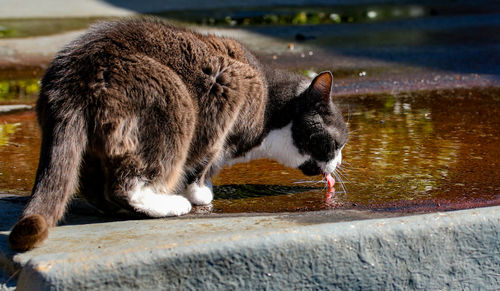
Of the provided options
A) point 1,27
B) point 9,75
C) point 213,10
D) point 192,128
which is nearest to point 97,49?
point 192,128

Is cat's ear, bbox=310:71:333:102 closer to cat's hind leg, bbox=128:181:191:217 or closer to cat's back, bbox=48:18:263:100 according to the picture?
cat's back, bbox=48:18:263:100

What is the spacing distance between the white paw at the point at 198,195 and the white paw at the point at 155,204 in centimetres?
19

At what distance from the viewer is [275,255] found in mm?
2812

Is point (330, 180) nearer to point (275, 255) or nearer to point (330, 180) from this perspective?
point (330, 180)

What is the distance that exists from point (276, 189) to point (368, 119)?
5.27 ft

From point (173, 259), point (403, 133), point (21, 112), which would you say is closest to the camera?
point (173, 259)

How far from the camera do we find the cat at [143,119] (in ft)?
10.2

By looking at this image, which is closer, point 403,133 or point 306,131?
point 306,131

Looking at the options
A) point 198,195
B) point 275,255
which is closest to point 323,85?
point 198,195

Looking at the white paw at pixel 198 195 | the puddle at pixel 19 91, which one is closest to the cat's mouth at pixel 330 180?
the white paw at pixel 198 195

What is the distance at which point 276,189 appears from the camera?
4.01 metres

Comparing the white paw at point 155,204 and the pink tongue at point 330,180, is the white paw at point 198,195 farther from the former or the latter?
the pink tongue at point 330,180

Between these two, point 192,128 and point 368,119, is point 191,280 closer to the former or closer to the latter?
point 192,128

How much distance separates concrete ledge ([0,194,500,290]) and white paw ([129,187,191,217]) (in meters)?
0.22
